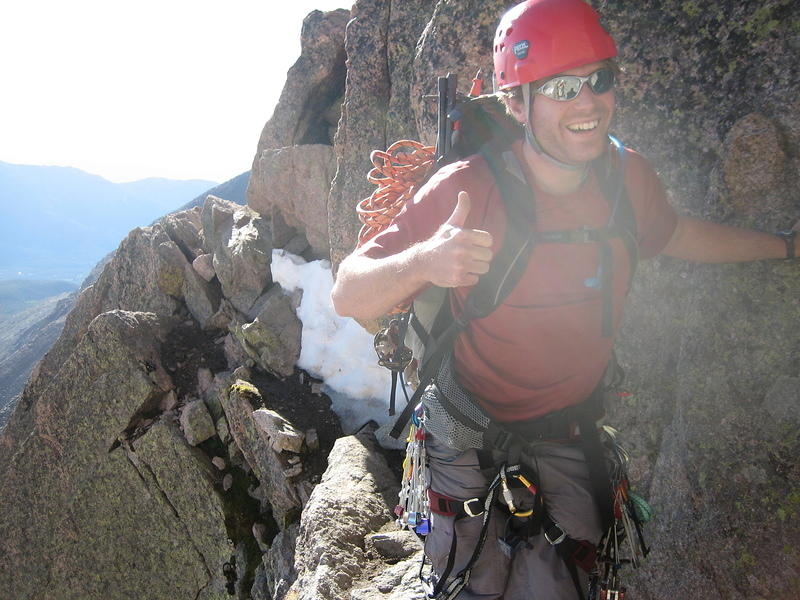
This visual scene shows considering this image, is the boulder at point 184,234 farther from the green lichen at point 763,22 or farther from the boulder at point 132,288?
the green lichen at point 763,22

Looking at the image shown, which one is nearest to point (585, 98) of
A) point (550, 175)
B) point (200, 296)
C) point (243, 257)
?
point (550, 175)

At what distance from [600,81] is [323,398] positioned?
34.8 feet

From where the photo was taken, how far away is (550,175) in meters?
3.27

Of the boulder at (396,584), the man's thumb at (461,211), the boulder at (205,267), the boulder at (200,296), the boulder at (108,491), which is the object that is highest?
the man's thumb at (461,211)

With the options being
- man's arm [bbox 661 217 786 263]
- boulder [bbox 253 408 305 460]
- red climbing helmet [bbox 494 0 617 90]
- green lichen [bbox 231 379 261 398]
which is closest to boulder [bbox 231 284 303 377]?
green lichen [bbox 231 379 261 398]

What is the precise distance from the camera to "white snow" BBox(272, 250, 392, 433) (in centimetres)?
1230

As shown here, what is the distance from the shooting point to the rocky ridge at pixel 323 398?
4.18 meters

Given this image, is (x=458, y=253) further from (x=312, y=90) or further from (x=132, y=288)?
(x=132, y=288)

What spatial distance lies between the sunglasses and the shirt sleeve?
0.57 meters

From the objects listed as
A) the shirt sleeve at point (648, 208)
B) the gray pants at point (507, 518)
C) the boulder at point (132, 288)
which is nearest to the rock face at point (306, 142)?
the boulder at point (132, 288)

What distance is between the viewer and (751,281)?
4270 mm

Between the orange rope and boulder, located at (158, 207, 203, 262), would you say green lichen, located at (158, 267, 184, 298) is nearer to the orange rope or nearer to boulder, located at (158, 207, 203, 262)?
boulder, located at (158, 207, 203, 262)

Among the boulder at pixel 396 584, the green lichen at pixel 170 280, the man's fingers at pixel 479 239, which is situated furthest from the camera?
the green lichen at pixel 170 280

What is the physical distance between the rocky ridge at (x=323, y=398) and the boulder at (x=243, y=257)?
7cm
